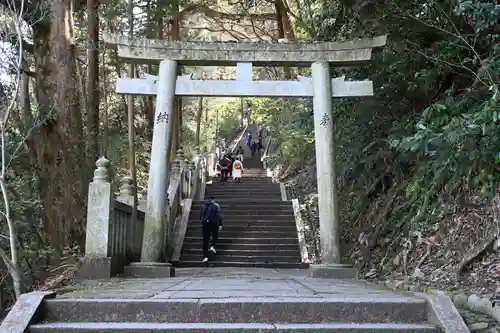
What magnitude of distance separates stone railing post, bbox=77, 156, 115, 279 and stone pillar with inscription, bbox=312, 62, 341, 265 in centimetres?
355

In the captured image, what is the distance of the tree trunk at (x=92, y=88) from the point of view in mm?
10625

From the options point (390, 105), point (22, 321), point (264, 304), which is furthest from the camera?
point (390, 105)

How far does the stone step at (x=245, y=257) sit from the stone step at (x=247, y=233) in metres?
1.03

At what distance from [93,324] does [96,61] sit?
27.2ft

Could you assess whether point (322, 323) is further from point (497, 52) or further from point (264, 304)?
point (497, 52)

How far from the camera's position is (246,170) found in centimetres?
2777

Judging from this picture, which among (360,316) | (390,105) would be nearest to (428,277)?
(360,316)

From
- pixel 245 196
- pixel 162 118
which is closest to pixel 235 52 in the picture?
pixel 162 118

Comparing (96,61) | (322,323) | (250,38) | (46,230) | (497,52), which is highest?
(250,38)

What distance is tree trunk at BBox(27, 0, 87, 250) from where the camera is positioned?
9219 millimetres

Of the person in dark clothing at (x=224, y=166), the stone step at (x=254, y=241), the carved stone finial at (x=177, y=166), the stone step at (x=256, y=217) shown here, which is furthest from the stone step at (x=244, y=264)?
the person in dark clothing at (x=224, y=166)

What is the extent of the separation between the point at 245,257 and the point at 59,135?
202 inches

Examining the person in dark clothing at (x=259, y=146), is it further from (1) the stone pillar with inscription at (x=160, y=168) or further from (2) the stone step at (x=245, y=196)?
(1) the stone pillar with inscription at (x=160, y=168)

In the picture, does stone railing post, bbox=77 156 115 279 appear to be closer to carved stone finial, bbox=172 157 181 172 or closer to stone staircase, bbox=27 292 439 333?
stone staircase, bbox=27 292 439 333
